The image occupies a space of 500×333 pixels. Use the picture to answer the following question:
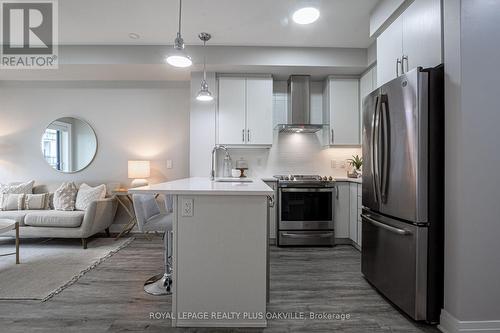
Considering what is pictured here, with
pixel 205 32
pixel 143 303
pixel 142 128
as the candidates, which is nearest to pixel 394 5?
pixel 205 32

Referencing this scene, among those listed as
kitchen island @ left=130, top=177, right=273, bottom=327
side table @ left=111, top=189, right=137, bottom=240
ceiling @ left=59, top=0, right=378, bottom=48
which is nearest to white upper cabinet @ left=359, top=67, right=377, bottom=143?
ceiling @ left=59, top=0, right=378, bottom=48

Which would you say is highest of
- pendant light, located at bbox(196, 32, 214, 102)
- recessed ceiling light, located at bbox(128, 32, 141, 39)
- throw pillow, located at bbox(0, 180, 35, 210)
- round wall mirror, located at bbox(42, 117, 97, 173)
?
recessed ceiling light, located at bbox(128, 32, 141, 39)

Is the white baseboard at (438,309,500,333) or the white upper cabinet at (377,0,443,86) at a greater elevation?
the white upper cabinet at (377,0,443,86)

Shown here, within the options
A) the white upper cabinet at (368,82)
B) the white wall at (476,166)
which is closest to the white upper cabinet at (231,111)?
the white upper cabinet at (368,82)

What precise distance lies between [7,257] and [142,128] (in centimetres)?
241

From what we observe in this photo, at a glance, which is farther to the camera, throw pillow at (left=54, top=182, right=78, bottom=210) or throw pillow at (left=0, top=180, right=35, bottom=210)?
throw pillow at (left=0, top=180, right=35, bottom=210)

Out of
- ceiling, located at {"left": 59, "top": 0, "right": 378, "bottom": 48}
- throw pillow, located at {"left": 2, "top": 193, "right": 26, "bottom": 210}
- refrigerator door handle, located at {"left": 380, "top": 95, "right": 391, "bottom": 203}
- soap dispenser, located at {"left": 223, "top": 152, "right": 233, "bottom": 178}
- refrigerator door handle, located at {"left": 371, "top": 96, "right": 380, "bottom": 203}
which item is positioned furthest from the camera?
soap dispenser, located at {"left": 223, "top": 152, "right": 233, "bottom": 178}

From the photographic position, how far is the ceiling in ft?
8.68

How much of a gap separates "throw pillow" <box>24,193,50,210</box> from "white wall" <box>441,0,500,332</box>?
4.90 meters

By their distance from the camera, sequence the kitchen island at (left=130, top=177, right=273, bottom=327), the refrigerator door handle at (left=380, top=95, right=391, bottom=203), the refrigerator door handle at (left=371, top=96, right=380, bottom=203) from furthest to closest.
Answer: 1. the refrigerator door handle at (left=371, top=96, right=380, bottom=203)
2. the refrigerator door handle at (left=380, top=95, right=391, bottom=203)
3. the kitchen island at (left=130, top=177, right=273, bottom=327)

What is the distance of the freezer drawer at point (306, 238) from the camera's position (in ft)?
→ 11.6

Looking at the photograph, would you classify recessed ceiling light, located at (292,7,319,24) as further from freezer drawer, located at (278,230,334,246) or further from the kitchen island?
freezer drawer, located at (278,230,334,246)

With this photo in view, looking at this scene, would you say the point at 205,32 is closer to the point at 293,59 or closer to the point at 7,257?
the point at 293,59

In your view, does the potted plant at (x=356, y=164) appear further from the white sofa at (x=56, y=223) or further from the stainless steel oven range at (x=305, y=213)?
the white sofa at (x=56, y=223)
